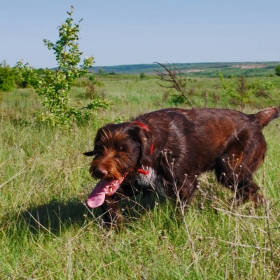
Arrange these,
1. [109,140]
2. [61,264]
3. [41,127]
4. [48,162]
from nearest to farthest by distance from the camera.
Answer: [61,264]
[109,140]
[48,162]
[41,127]

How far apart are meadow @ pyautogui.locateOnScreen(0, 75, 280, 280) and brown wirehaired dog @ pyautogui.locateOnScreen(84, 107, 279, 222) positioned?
217 mm

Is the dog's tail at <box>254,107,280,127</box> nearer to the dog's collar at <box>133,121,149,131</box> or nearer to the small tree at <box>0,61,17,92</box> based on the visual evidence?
the dog's collar at <box>133,121,149,131</box>

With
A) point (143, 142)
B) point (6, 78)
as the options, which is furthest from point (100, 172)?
point (6, 78)

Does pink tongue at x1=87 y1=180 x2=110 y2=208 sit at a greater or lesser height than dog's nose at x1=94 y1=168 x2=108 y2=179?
lesser

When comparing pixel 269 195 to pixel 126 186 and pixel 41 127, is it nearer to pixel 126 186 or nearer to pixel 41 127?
pixel 126 186

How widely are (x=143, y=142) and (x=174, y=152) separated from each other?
1.75 feet

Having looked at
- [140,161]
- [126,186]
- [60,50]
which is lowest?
[126,186]

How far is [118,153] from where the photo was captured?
432 cm

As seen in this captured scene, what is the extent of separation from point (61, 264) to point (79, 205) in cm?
208

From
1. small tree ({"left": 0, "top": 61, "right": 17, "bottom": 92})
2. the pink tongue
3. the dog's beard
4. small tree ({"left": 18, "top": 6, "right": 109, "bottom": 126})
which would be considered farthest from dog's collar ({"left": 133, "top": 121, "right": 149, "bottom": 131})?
small tree ({"left": 0, "top": 61, "right": 17, "bottom": 92})

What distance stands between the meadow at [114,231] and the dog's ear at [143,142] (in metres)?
0.52

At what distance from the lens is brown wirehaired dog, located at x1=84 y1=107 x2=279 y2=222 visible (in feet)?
14.3

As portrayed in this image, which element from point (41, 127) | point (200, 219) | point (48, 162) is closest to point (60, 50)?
point (41, 127)

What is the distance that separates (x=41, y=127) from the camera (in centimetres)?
930
